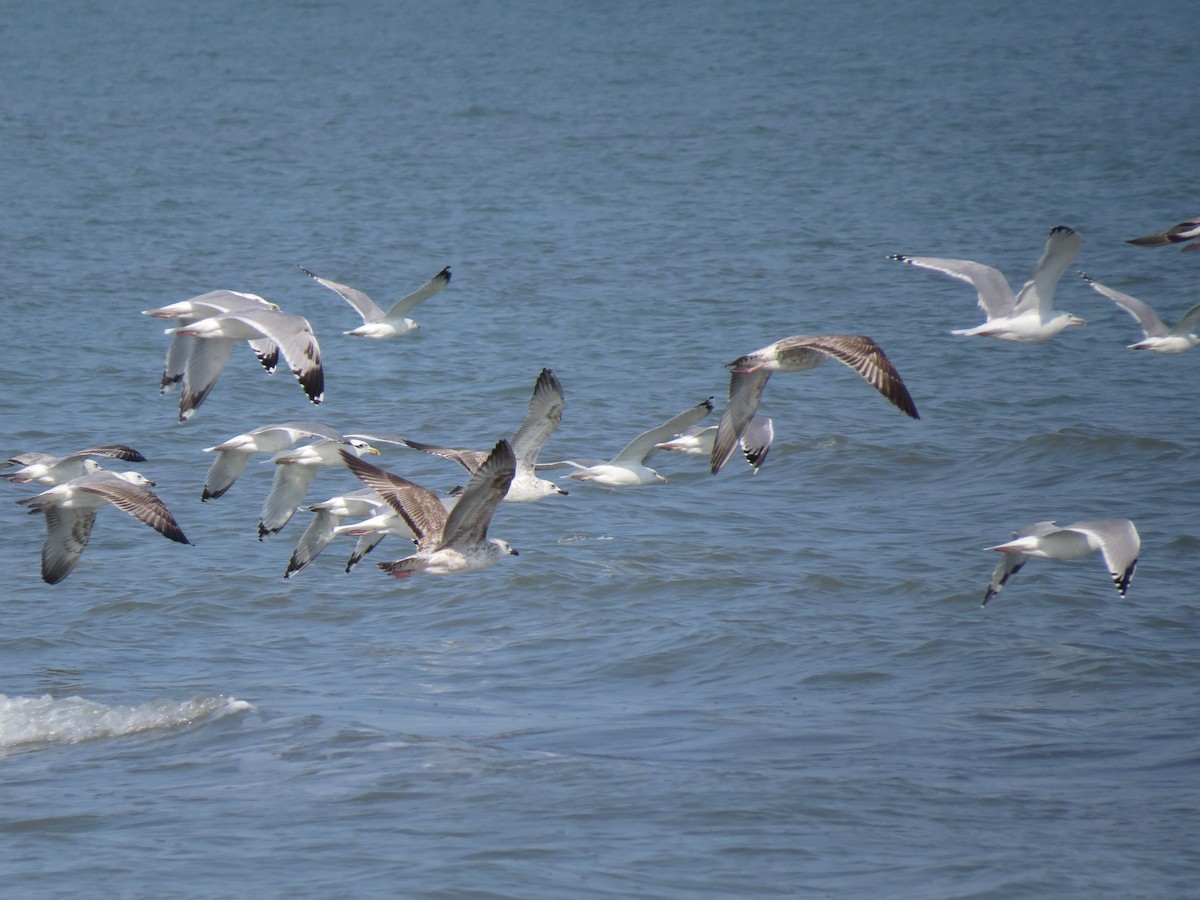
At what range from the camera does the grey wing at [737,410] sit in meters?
9.97

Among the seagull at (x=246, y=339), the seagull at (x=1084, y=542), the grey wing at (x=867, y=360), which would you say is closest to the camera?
the grey wing at (x=867, y=360)

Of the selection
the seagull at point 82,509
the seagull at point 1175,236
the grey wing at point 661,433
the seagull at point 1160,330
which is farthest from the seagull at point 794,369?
the seagull at point 82,509

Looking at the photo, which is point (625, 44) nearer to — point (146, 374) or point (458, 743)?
point (146, 374)

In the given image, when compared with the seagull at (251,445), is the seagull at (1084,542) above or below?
below

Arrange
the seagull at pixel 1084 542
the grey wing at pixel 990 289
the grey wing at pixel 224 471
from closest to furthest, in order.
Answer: the seagull at pixel 1084 542, the grey wing at pixel 224 471, the grey wing at pixel 990 289

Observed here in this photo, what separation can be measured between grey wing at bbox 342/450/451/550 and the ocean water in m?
1.16

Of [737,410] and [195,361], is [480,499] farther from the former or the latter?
[195,361]

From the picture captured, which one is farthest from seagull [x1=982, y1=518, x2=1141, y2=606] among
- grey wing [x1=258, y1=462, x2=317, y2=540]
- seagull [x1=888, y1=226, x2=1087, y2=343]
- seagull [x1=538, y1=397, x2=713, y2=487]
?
grey wing [x1=258, y1=462, x2=317, y2=540]

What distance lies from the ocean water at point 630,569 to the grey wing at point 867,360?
1.93m

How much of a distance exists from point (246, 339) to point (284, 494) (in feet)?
4.09

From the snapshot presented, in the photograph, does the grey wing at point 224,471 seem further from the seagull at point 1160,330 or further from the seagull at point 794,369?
the seagull at point 1160,330

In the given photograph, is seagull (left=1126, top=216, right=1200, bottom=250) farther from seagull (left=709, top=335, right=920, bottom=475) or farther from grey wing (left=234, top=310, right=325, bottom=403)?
grey wing (left=234, top=310, right=325, bottom=403)

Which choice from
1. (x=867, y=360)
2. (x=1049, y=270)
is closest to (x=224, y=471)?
(x=867, y=360)

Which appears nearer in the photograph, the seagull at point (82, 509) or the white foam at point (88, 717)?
the seagull at point (82, 509)
